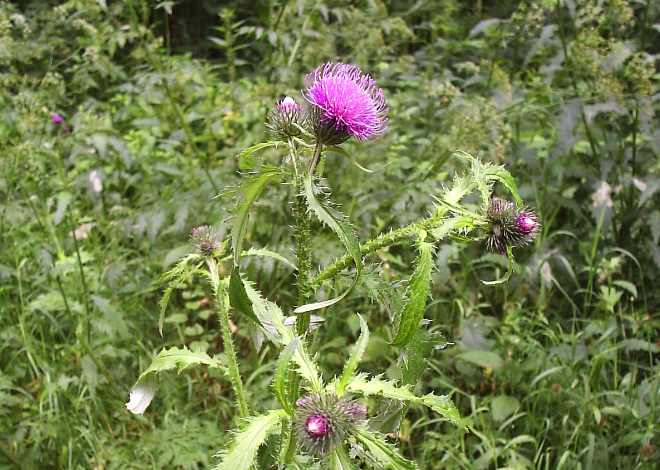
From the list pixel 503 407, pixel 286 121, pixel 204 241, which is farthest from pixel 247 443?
pixel 503 407

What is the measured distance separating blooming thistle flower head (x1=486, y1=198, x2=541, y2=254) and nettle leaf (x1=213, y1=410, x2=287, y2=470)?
70 cm

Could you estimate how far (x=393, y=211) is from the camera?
9.59 ft

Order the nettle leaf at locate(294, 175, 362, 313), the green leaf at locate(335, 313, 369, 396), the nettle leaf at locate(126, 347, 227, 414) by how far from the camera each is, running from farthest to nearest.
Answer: the nettle leaf at locate(126, 347, 227, 414) < the green leaf at locate(335, 313, 369, 396) < the nettle leaf at locate(294, 175, 362, 313)

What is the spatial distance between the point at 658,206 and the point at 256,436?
114 inches

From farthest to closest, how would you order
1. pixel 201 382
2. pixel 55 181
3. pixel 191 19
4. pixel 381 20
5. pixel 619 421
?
pixel 191 19
pixel 381 20
pixel 55 181
pixel 201 382
pixel 619 421

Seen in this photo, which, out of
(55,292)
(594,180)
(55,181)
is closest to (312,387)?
(55,292)

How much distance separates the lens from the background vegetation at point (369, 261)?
8.04 feet

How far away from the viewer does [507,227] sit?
1400 mm

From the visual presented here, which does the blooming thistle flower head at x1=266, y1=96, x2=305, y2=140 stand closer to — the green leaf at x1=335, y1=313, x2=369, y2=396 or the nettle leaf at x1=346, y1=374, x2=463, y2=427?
the green leaf at x1=335, y1=313, x2=369, y2=396

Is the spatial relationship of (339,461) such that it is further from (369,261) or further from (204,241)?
(369,261)

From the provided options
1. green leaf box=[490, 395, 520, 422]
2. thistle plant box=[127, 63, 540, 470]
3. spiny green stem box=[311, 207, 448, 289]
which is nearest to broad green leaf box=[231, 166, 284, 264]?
thistle plant box=[127, 63, 540, 470]

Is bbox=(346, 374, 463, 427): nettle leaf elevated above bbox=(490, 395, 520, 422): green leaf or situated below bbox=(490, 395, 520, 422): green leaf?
above

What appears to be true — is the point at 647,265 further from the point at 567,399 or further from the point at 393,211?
the point at 393,211

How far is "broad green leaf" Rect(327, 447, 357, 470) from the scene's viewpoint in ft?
4.10
